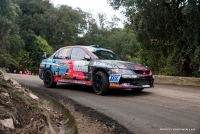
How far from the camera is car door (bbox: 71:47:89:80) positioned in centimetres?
811

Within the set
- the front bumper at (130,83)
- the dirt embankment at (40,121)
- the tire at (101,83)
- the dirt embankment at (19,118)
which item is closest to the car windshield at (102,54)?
the tire at (101,83)

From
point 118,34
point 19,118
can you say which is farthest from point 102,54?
point 118,34

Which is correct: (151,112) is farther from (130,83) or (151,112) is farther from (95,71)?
(95,71)

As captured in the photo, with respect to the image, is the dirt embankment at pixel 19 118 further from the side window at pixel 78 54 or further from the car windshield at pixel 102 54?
the side window at pixel 78 54

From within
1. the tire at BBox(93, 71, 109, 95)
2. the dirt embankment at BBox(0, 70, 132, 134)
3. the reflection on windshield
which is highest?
the reflection on windshield

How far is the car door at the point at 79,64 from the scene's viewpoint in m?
8.11

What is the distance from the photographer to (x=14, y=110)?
4137mm

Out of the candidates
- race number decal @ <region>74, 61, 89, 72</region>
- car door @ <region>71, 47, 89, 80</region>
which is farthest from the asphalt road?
race number decal @ <region>74, 61, 89, 72</region>

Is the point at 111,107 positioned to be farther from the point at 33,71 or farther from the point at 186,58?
the point at 33,71

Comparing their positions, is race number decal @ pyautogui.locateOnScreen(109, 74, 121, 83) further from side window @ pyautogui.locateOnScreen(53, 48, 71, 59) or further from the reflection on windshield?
Answer: side window @ pyautogui.locateOnScreen(53, 48, 71, 59)

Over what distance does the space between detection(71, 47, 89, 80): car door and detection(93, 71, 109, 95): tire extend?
0.46 m

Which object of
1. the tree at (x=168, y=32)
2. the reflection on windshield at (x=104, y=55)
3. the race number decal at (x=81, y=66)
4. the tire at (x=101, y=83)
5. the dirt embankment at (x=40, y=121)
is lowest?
the dirt embankment at (x=40, y=121)

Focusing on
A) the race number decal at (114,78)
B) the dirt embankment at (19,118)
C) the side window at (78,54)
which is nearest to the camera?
the dirt embankment at (19,118)

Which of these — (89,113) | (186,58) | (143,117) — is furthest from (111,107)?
(186,58)
